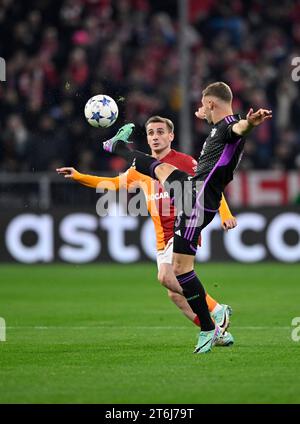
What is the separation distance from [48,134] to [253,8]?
23.6 ft

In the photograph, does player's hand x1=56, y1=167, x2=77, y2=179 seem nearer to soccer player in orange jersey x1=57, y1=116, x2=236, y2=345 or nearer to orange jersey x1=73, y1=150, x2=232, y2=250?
soccer player in orange jersey x1=57, y1=116, x2=236, y2=345

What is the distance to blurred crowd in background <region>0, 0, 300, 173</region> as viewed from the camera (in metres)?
20.7

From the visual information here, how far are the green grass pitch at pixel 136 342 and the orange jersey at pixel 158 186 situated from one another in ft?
3.54

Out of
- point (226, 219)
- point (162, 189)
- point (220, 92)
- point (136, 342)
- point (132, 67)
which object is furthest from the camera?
point (132, 67)

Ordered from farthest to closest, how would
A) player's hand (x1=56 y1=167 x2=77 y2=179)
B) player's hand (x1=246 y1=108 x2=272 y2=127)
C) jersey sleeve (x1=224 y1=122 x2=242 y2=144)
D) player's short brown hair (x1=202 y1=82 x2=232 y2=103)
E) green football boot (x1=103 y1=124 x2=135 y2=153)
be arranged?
player's hand (x1=56 y1=167 x2=77 y2=179) < green football boot (x1=103 y1=124 x2=135 y2=153) < player's short brown hair (x1=202 y1=82 x2=232 y2=103) < jersey sleeve (x1=224 y1=122 x2=242 y2=144) < player's hand (x1=246 y1=108 x2=272 y2=127)

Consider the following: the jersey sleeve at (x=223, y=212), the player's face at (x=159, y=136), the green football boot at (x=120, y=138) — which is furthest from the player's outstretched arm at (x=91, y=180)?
the jersey sleeve at (x=223, y=212)

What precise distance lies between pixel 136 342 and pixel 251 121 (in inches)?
109

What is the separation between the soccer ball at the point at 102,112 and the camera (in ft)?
35.2

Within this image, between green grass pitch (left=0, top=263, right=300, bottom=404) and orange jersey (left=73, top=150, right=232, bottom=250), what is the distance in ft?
3.54

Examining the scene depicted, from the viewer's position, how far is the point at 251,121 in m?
8.95

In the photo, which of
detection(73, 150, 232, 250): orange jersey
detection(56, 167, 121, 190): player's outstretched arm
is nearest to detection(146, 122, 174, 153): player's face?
detection(73, 150, 232, 250): orange jersey

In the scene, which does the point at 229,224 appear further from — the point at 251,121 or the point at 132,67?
the point at 132,67

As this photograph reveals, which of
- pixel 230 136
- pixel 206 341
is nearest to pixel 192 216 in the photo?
pixel 230 136

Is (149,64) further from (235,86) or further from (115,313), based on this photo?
(115,313)
